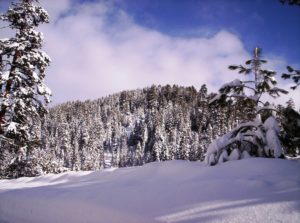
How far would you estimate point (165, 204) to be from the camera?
6.50 meters

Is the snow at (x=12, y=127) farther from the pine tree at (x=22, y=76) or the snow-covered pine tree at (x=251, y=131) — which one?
the snow-covered pine tree at (x=251, y=131)

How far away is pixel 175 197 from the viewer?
6773 mm

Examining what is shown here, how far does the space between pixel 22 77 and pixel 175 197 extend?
34.4 ft

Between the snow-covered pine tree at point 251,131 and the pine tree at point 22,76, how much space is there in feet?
28.7

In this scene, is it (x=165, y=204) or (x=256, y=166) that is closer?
(x=165, y=204)

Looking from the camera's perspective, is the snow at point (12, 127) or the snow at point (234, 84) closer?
the snow at point (234, 84)

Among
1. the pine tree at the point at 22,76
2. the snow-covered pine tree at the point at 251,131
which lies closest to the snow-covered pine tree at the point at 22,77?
the pine tree at the point at 22,76

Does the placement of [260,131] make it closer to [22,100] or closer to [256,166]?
[256,166]

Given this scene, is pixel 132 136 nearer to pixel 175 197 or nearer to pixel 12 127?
pixel 12 127

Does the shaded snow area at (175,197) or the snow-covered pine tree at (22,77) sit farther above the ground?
the snow-covered pine tree at (22,77)

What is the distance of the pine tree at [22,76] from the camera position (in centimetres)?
1330

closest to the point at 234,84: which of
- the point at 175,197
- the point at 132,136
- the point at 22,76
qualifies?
the point at 175,197

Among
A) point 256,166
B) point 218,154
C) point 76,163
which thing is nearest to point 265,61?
point 218,154

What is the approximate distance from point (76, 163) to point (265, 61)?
307 feet
